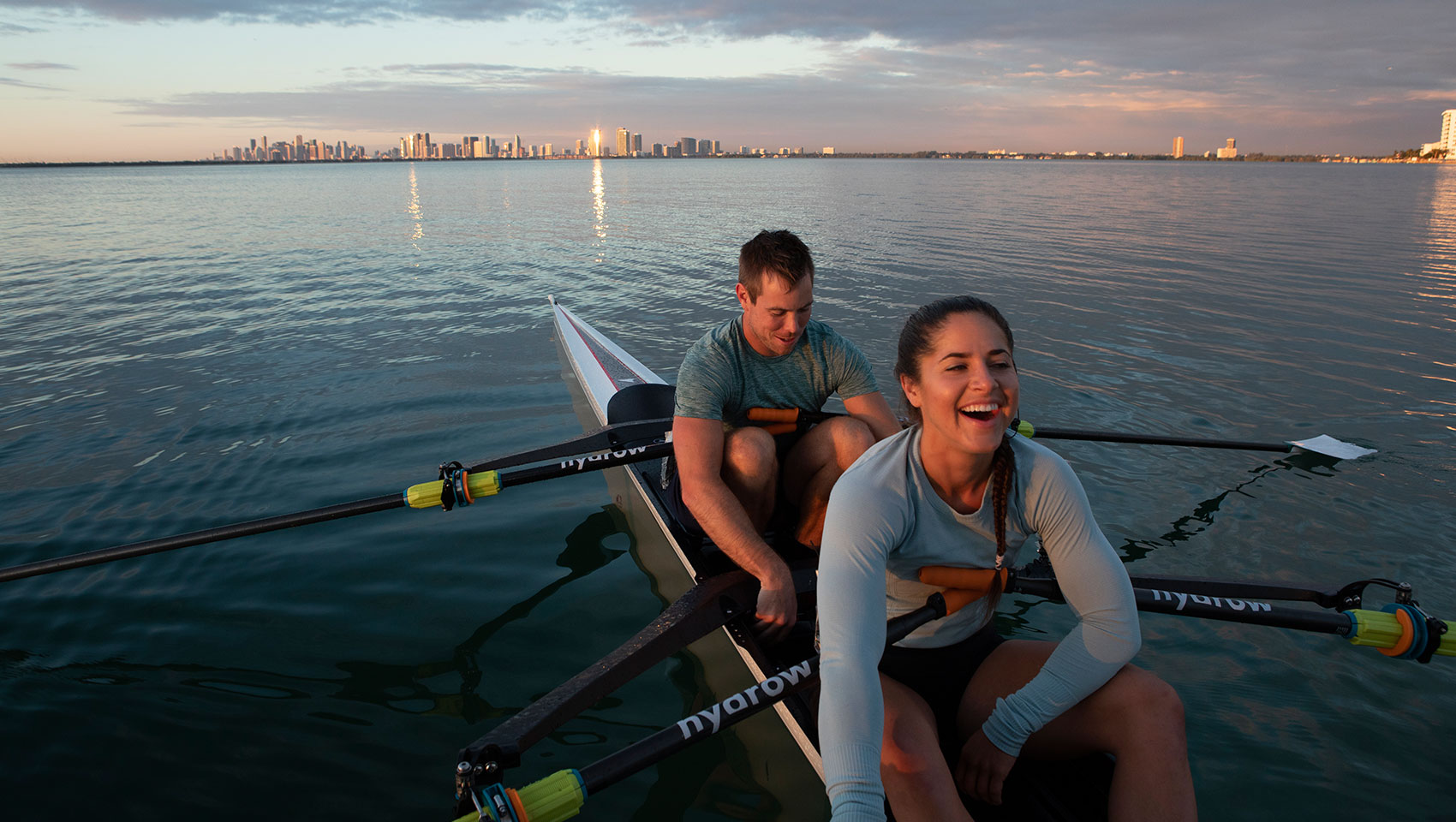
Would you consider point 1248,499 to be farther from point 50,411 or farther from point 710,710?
point 50,411

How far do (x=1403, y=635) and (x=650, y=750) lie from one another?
2.85 m

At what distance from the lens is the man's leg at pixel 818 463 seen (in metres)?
3.42

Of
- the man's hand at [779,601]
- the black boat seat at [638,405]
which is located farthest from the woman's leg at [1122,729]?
the black boat seat at [638,405]

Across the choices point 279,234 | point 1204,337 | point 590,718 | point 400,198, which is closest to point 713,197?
point 400,198

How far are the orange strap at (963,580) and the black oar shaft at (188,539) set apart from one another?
A: 308 centimetres

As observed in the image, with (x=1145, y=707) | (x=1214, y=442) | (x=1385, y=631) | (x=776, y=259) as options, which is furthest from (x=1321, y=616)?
(x=1214, y=442)

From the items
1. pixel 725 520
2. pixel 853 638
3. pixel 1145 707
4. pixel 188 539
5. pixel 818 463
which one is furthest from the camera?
pixel 188 539

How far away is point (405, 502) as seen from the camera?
423cm

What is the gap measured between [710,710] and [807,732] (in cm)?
44

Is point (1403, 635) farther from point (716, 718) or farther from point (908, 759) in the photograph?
point (716, 718)

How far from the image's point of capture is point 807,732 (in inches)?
104

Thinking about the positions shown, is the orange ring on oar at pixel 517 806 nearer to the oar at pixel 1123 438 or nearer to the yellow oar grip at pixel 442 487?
the oar at pixel 1123 438

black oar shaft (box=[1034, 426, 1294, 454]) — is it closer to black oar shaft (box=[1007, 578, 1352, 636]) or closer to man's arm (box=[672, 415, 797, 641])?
black oar shaft (box=[1007, 578, 1352, 636])

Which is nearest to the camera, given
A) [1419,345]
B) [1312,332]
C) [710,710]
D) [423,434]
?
[710,710]
